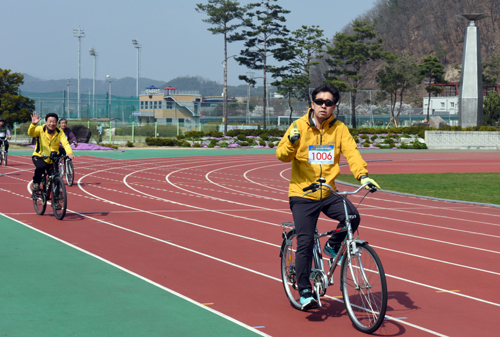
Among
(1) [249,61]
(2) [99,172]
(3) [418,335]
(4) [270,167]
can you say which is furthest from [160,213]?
(1) [249,61]

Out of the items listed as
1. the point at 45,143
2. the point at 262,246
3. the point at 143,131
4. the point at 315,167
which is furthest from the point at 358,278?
the point at 143,131

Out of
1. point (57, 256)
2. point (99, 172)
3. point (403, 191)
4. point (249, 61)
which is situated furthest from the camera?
point (249, 61)

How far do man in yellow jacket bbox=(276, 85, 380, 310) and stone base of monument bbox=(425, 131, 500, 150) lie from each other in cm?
4492

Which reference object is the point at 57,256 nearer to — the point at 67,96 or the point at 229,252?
the point at 229,252

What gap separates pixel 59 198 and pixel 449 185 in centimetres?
1283

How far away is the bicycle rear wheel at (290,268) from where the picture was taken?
5.64 metres

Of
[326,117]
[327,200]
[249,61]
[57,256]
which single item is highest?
[249,61]

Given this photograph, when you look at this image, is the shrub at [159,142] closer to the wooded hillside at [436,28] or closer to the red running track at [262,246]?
the red running track at [262,246]

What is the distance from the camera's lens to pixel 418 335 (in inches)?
193

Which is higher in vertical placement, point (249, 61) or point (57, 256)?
point (249, 61)

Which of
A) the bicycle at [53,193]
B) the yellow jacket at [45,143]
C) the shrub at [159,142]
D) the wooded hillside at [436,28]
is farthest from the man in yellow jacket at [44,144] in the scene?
the wooded hillside at [436,28]

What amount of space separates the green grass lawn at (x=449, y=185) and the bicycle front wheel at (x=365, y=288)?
10.9 meters

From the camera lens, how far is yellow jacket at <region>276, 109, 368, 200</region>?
5199 mm

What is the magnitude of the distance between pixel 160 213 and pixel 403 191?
8.11m
